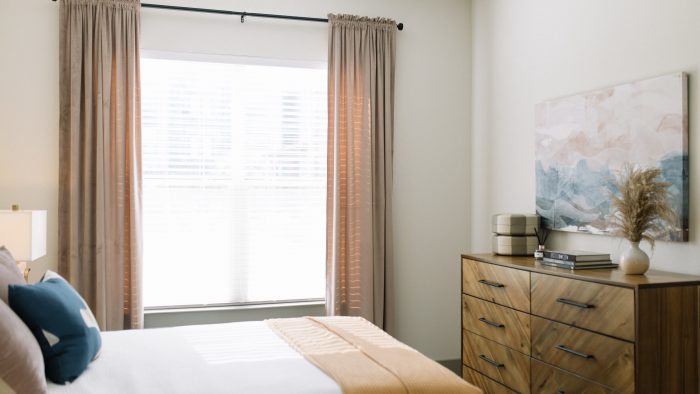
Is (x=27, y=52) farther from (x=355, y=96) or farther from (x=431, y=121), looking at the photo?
(x=431, y=121)

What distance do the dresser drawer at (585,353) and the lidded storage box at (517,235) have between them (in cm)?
65

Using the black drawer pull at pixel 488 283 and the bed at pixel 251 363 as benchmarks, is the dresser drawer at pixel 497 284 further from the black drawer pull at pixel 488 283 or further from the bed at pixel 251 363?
the bed at pixel 251 363

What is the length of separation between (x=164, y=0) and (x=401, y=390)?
9.76 feet

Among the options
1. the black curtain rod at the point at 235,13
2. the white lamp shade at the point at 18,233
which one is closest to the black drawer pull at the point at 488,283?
the black curtain rod at the point at 235,13

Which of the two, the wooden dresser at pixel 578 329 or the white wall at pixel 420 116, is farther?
the white wall at pixel 420 116

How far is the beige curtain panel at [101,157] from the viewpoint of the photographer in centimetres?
373

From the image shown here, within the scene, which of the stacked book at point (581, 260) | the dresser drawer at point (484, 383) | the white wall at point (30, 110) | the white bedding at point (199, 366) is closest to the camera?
the white bedding at point (199, 366)

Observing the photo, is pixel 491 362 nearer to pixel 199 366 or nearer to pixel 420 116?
pixel 199 366

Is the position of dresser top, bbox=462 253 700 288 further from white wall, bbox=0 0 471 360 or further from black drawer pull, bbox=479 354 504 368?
white wall, bbox=0 0 471 360

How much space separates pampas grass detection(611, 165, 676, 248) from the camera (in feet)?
8.98

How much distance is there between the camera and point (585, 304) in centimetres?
270

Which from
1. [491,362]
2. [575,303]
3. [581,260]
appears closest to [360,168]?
[491,362]

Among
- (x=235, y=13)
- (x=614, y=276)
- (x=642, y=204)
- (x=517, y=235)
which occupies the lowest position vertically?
(x=614, y=276)

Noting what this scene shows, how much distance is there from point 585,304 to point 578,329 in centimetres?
13
